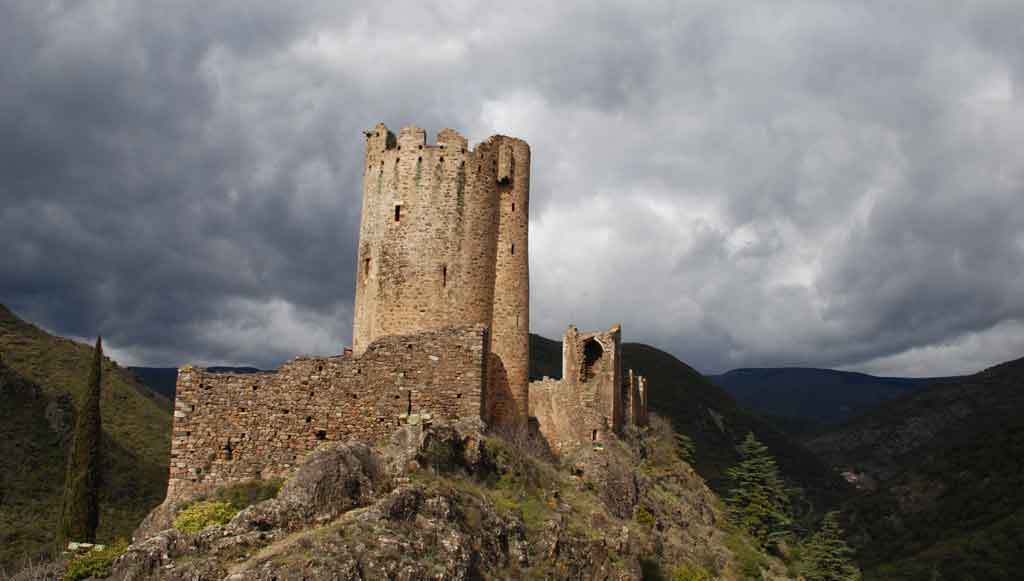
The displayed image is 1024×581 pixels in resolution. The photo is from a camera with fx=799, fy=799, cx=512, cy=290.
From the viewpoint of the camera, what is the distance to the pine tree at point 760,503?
39.1m

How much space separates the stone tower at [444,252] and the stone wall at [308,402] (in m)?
3.71

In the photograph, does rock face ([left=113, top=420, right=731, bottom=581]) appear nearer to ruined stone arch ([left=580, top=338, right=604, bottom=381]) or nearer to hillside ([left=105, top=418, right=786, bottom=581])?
hillside ([left=105, top=418, right=786, bottom=581])

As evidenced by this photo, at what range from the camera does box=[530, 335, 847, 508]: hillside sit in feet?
320

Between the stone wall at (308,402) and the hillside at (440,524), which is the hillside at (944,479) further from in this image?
the stone wall at (308,402)

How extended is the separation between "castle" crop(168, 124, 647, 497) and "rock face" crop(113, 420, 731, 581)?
5.51 ft

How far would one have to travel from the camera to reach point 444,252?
→ 29266 mm

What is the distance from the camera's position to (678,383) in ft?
375

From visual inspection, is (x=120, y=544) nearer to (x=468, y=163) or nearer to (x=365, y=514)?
(x=365, y=514)

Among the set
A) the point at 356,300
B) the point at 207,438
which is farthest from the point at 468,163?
the point at 207,438

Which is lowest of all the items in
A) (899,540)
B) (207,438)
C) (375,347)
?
(899,540)

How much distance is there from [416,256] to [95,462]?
14.6 m

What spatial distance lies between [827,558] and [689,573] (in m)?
18.2

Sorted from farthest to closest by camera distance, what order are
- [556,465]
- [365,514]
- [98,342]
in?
1. [98,342]
2. [556,465]
3. [365,514]

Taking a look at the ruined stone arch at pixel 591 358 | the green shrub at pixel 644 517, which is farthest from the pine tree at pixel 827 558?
the ruined stone arch at pixel 591 358
